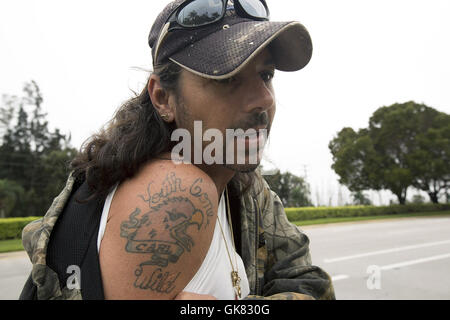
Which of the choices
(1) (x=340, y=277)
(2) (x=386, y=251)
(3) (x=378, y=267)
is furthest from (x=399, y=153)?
(1) (x=340, y=277)

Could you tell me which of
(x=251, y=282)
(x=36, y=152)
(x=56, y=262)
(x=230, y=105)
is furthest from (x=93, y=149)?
(x=36, y=152)

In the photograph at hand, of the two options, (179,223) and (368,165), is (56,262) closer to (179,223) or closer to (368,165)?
(179,223)

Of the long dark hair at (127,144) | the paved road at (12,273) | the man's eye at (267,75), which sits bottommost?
the paved road at (12,273)

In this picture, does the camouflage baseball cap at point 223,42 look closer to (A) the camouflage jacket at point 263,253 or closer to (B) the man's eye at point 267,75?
(B) the man's eye at point 267,75

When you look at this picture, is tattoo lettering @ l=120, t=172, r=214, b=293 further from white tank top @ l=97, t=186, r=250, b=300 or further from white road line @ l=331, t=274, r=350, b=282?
white road line @ l=331, t=274, r=350, b=282

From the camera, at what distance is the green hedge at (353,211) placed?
20.5 m

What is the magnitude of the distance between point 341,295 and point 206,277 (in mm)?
4900

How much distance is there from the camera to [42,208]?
101 ft

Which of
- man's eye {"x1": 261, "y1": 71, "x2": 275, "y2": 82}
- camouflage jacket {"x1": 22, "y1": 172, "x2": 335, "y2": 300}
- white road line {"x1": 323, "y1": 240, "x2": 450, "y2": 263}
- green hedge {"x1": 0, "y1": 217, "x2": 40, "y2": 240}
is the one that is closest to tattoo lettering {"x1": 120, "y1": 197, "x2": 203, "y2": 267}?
camouflage jacket {"x1": 22, "y1": 172, "x2": 335, "y2": 300}

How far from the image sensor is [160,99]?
122 cm

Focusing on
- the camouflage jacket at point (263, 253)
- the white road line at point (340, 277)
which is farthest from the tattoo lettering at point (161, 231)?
the white road line at point (340, 277)

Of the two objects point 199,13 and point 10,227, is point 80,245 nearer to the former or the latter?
point 199,13

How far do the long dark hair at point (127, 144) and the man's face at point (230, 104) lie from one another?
68 millimetres

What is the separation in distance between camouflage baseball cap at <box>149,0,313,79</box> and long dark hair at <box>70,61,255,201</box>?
6 cm
